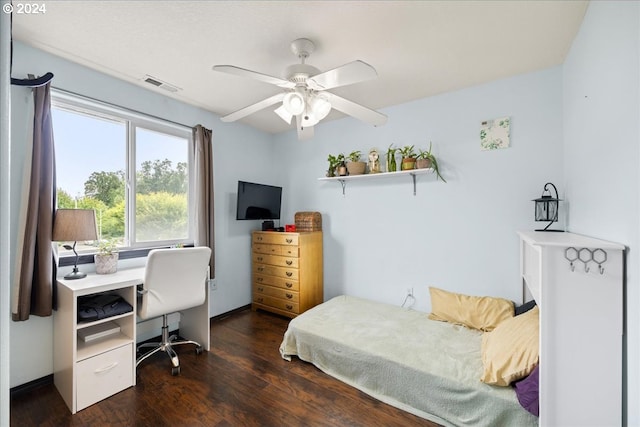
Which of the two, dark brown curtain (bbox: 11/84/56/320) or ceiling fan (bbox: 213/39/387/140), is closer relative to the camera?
ceiling fan (bbox: 213/39/387/140)

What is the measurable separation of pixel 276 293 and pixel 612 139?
3.14 meters

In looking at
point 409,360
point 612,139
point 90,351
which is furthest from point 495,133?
point 90,351

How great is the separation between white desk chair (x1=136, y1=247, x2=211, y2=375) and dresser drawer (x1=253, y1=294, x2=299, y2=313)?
3.65ft

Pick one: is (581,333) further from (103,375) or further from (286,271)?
(103,375)

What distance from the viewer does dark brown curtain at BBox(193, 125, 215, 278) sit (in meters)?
2.96

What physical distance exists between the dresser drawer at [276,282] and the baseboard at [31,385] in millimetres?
1985

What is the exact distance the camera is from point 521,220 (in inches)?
95.0

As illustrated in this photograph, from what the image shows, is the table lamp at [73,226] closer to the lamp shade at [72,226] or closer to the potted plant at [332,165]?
the lamp shade at [72,226]

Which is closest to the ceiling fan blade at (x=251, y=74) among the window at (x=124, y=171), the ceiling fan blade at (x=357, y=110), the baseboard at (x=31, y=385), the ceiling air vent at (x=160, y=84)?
the ceiling fan blade at (x=357, y=110)

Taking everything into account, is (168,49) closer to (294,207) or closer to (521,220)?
(294,207)

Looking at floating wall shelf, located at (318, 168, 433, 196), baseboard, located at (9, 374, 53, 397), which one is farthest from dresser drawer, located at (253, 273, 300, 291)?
baseboard, located at (9, 374, 53, 397)

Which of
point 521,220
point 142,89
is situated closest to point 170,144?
point 142,89

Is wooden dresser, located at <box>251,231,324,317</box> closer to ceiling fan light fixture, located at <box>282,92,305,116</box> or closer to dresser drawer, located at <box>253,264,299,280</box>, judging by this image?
dresser drawer, located at <box>253,264,299,280</box>

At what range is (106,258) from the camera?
227 cm
